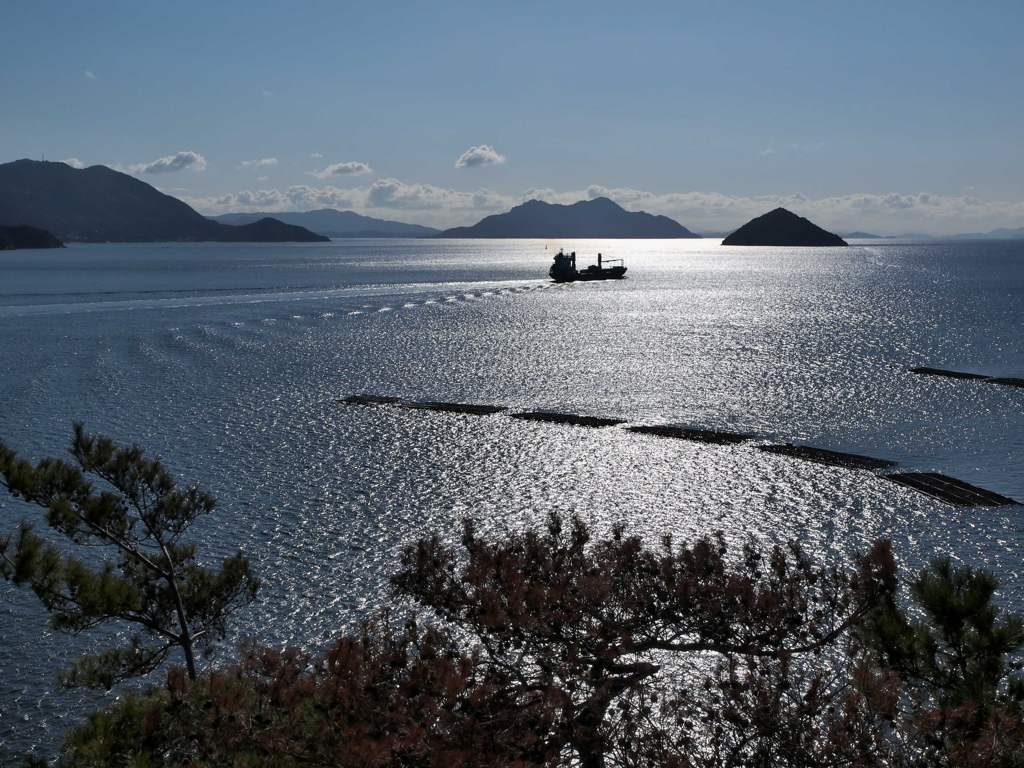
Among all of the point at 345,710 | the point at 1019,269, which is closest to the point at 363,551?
the point at 345,710

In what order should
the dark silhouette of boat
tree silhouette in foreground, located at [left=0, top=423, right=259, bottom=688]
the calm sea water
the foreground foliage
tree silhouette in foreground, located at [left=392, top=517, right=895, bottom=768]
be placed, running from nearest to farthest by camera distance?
the foreground foliage → tree silhouette in foreground, located at [left=392, top=517, right=895, bottom=768] → tree silhouette in foreground, located at [left=0, top=423, right=259, bottom=688] → the calm sea water → the dark silhouette of boat

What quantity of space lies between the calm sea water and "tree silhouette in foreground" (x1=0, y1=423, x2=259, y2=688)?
7.32ft

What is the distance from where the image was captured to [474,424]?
30547 millimetres

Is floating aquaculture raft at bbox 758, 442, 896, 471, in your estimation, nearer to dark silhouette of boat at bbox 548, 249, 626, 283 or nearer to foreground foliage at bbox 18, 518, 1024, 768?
foreground foliage at bbox 18, 518, 1024, 768

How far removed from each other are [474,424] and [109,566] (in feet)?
66.9

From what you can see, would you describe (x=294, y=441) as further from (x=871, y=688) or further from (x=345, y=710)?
(x=871, y=688)

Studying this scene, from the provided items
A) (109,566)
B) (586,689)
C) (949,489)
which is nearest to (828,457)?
(949,489)

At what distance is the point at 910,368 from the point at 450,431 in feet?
86.6

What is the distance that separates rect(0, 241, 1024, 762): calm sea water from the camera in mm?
17875

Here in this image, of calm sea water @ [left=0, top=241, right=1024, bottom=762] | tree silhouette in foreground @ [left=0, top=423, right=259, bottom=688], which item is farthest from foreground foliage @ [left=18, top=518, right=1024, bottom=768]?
calm sea water @ [left=0, top=241, right=1024, bottom=762]

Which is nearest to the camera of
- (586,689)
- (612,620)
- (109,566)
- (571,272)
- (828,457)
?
(586,689)

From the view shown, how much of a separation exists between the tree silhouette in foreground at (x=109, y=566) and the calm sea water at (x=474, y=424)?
2230 millimetres

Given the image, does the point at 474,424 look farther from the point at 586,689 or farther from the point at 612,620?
the point at 586,689

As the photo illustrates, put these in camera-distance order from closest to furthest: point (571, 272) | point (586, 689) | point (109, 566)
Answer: point (586, 689) < point (109, 566) < point (571, 272)
